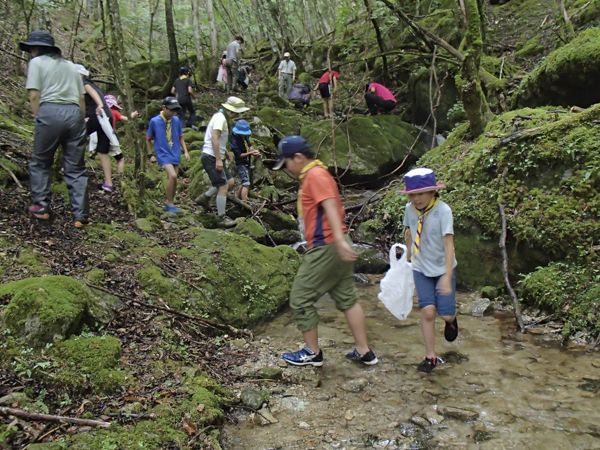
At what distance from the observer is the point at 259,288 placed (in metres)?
5.43

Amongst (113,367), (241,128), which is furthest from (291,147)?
(241,128)

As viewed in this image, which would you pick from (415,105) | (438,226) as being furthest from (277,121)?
(438,226)

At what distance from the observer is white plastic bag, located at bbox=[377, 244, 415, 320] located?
423 centimetres

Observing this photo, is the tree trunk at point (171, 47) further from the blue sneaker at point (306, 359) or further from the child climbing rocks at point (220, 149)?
the blue sneaker at point (306, 359)

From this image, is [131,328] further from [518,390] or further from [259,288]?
[518,390]

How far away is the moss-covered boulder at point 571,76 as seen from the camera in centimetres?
738

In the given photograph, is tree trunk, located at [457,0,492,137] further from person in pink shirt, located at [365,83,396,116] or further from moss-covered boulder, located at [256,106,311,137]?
moss-covered boulder, located at [256,106,311,137]

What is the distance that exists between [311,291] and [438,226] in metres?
1.22

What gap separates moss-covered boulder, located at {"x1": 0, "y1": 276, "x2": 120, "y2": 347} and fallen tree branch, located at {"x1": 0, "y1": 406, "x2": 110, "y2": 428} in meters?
0.69

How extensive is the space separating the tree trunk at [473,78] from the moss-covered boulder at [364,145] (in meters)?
3.31

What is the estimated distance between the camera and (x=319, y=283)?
153 inches

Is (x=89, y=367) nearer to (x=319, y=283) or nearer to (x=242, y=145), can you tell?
(x=319, y=283)

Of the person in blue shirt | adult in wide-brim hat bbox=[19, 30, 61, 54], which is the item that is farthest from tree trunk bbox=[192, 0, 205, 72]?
adult in wide-brim hat bbox=[19, 30, 61, 54]

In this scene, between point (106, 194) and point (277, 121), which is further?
point (277, 121)
